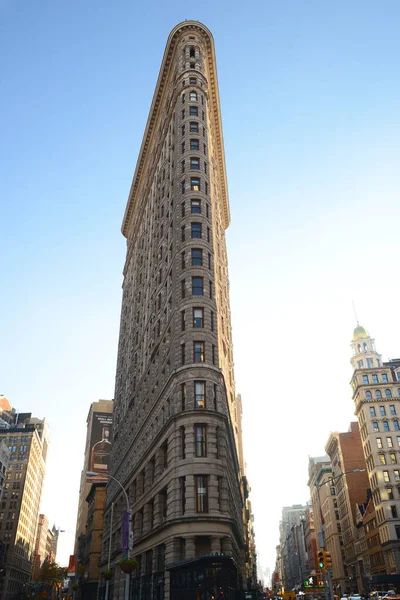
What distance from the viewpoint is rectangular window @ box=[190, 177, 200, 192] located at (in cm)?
5575

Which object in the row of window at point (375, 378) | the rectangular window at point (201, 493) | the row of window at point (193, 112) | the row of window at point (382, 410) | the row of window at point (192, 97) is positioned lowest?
the rectangular window at point (201, 493)

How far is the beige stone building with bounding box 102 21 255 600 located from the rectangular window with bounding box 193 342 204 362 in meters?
0.09

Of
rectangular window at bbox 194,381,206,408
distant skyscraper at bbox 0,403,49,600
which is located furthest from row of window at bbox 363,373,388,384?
distant skyscraper at bbox 0,403,49,600

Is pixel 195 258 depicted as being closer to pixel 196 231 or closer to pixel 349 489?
pixel 196 231

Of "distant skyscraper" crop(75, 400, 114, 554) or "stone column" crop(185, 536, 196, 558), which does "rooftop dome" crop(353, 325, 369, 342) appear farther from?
"stone column" crop(185, 536, 196, 558)

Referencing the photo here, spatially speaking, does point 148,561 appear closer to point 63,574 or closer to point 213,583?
point 213,583

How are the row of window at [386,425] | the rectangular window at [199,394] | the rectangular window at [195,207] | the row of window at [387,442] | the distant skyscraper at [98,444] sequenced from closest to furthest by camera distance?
the rectangular window at [199,394] < the rectangular window at [195,207] < the row of window at [387,442] < the row of window at [386,425] < the distant skyscraper at [98,444]

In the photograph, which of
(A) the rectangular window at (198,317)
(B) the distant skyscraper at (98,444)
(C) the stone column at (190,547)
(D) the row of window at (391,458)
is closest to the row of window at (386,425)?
(D) the row of window at (391,458)

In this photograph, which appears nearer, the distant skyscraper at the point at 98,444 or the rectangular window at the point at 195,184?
the rectangular window at the point at 195,184

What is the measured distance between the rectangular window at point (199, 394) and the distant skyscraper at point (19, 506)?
5044 inches

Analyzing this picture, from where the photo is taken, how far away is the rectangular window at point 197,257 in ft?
162

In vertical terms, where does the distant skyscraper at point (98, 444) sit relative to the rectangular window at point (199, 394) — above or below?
above

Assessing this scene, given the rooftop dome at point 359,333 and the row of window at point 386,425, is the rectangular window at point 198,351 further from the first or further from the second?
the rooftop dome at point 359,333

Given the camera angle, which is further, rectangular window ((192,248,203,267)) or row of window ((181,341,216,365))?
rectangular window ((192,248,203,267))
